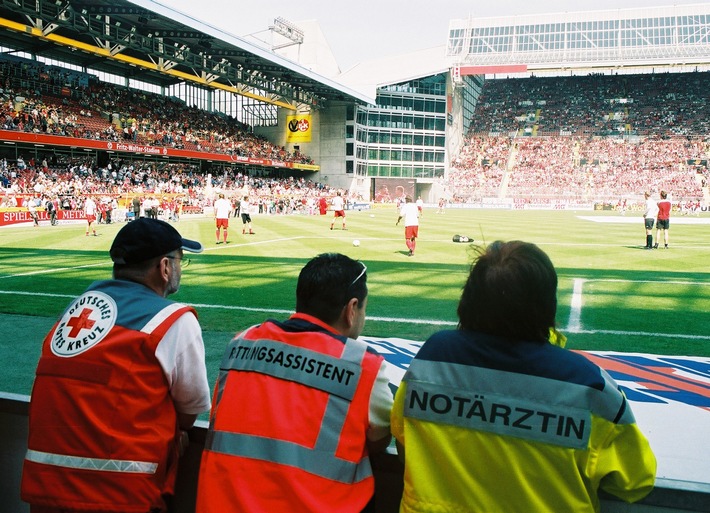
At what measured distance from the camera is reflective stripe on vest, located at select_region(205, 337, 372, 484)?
2154 mm

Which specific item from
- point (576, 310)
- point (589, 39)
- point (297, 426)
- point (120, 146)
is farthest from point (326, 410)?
point (589, 39)

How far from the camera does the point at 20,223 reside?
29.2 meters

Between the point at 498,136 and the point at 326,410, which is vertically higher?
the point at 498,136

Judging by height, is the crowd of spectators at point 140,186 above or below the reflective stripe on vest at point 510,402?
above

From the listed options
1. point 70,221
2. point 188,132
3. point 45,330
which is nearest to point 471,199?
point 188,132

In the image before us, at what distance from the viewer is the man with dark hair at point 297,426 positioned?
215 cm

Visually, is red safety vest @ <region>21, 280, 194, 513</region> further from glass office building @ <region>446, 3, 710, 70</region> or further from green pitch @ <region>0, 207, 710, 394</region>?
glass office building @ <region>446, 3, 710, 70</region>

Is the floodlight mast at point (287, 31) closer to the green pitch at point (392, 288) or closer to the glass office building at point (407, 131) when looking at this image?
the glass office building at point (407, 131)

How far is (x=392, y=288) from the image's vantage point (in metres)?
11.5

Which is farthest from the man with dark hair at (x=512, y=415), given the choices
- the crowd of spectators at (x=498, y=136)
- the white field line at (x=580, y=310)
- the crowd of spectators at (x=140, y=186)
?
the crowd of spectators at (x=498, y=136)

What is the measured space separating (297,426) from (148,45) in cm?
4394

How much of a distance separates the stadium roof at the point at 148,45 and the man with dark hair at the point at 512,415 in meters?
36.0

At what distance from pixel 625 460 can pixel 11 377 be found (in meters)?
5.92

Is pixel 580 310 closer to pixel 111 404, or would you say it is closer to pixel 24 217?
pixel 111 404
